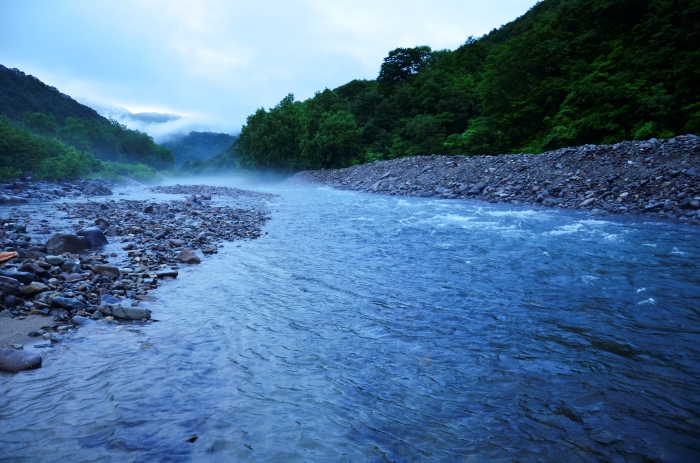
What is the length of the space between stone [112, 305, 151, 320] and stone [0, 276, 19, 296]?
1660mm

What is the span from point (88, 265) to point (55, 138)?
54.6 meters

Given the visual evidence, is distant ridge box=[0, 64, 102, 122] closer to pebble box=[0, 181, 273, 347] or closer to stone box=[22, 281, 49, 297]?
pebble box=[0, 181, 273, 347]

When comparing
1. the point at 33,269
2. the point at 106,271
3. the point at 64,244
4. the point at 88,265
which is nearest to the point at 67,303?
the point at 106,271

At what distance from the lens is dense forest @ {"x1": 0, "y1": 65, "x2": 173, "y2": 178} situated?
32.2 m

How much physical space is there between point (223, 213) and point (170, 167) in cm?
12295

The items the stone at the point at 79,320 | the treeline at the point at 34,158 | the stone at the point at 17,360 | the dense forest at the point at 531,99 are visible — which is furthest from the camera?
the treeline at the point at 34,158

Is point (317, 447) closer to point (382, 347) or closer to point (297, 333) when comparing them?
point (382, 347)

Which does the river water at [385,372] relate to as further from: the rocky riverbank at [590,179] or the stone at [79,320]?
the rocky riverbank at [590,179]

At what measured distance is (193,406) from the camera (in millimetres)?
3602

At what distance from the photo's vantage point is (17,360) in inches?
163

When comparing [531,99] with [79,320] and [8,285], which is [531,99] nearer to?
[79,320]

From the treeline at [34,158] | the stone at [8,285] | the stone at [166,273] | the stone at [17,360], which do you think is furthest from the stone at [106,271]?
the treeline at [34,158]

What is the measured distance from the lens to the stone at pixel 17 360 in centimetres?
410

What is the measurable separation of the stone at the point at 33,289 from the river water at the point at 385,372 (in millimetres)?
1668
